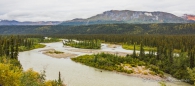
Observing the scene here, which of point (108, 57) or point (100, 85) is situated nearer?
point (100, 85)

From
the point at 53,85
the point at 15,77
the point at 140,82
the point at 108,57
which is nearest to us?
the point at 15,77

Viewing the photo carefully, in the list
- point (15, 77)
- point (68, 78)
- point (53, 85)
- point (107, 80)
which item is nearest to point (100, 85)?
point (107, 80)

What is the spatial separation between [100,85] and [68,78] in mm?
11647

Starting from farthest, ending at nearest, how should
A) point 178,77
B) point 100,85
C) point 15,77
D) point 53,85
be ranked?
point 178,77 < point 100,85 < point 53,85 < point 15,77

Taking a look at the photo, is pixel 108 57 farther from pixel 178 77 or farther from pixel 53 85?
pixel 53 85

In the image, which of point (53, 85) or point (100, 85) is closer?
point (53, 85)

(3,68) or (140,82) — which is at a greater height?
(3,68)

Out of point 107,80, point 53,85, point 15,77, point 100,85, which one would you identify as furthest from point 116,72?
point 15,77

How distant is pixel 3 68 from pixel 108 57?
6431 cm

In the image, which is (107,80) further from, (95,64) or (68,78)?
(95,64)

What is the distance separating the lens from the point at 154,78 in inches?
2953

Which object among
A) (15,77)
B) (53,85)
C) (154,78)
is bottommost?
(154,78)

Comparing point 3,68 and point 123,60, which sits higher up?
point 3,68

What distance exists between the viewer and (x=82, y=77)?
7238cm
